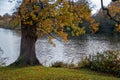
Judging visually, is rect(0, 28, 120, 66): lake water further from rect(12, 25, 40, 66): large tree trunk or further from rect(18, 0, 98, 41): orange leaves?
rect(18, 0, 98, 41): orange leaves

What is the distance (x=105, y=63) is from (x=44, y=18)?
4.52 meters

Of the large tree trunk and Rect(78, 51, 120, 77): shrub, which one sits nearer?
Rect(78, 51, 120, 77): shrub

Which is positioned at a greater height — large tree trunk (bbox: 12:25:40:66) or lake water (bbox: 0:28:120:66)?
large tree trunk (bbox: 12:25:40:66)

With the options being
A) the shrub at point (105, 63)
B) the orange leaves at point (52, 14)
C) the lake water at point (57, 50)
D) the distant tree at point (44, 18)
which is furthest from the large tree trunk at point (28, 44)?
the lake water at point (57, 50)

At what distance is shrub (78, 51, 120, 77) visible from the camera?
17.4 meters

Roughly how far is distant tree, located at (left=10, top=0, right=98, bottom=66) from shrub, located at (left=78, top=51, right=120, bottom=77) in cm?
183

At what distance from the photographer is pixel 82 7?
17156mm

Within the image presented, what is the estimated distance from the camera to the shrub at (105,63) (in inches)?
686

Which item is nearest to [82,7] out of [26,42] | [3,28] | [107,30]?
[26,42]

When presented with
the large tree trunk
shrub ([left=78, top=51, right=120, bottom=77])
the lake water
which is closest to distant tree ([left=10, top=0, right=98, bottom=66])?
the large tree trunk

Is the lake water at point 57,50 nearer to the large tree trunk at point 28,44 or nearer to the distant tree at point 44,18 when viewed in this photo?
the large tree trunk at point 28,44

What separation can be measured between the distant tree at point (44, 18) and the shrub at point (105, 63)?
183 centimetres

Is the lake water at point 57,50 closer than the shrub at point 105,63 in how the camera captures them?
No

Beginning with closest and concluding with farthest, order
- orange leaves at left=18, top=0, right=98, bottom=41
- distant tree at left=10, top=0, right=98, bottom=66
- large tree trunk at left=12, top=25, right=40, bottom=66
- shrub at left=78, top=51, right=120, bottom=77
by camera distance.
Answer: orange leaves at left=18, top=0, right=98, bottom=41 → distant tree at left=10, top=0, right=98, bottom=66 → shrub at left=78, top=51, right=120, bottom=77 → large tree trunk at left=12, top=25, right=40, bottom=66
